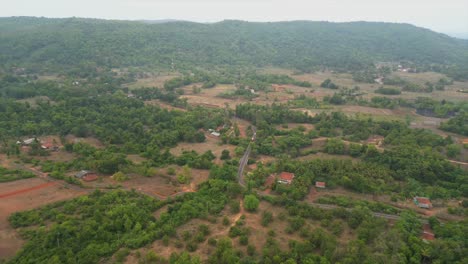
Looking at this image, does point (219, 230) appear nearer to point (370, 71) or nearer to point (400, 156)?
point (400, 156)

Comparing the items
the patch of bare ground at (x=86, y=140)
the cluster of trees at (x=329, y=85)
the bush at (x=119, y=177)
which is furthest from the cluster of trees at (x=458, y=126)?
the patch of bare ground at (x=86, y=140)

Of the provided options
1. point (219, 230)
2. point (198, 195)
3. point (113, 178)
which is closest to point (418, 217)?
point (219, 230)

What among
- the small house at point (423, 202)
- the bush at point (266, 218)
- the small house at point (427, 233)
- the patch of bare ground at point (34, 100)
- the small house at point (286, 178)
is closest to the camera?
the small house at point (427, 233)

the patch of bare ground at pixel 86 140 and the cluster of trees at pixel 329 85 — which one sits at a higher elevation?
the cluster of trees at pixel 329 85

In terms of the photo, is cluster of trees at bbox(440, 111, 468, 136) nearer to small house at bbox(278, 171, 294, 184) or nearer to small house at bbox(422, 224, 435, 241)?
small house at bbox(422, 224, 435, 241)

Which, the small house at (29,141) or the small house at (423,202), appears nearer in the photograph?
the small house at (423,202)

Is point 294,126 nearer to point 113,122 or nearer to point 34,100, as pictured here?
point 113,122

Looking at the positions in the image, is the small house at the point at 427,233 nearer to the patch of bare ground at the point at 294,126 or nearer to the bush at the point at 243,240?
the bush at the point at 243,240
